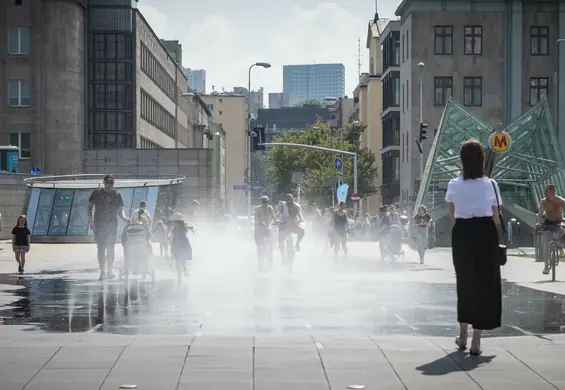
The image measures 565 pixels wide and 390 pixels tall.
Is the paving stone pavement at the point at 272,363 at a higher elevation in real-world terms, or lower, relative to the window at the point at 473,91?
lower

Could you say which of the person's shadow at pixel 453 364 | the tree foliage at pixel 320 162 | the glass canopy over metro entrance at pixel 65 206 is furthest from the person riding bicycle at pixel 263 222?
the tree foliage at pixel 320 162

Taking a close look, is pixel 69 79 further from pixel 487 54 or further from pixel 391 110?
pixel 487 54

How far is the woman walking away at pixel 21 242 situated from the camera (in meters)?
24.7

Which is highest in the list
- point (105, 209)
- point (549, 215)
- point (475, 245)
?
point (105, 209)

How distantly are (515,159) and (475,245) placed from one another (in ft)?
153

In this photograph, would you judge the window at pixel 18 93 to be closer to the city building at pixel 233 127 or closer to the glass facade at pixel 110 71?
the glass facade at pixel 110 71

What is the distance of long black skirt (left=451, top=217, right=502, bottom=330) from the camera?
9930 millimetres

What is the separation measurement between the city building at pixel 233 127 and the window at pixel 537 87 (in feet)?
364

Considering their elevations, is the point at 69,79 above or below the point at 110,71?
below

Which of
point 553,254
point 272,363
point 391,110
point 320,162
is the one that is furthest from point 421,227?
point 320,162

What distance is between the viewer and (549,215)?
888 inches

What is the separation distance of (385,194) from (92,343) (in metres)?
89.7

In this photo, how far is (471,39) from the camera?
74938 millimetres

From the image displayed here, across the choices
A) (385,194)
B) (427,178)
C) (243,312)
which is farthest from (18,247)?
(385,194)
